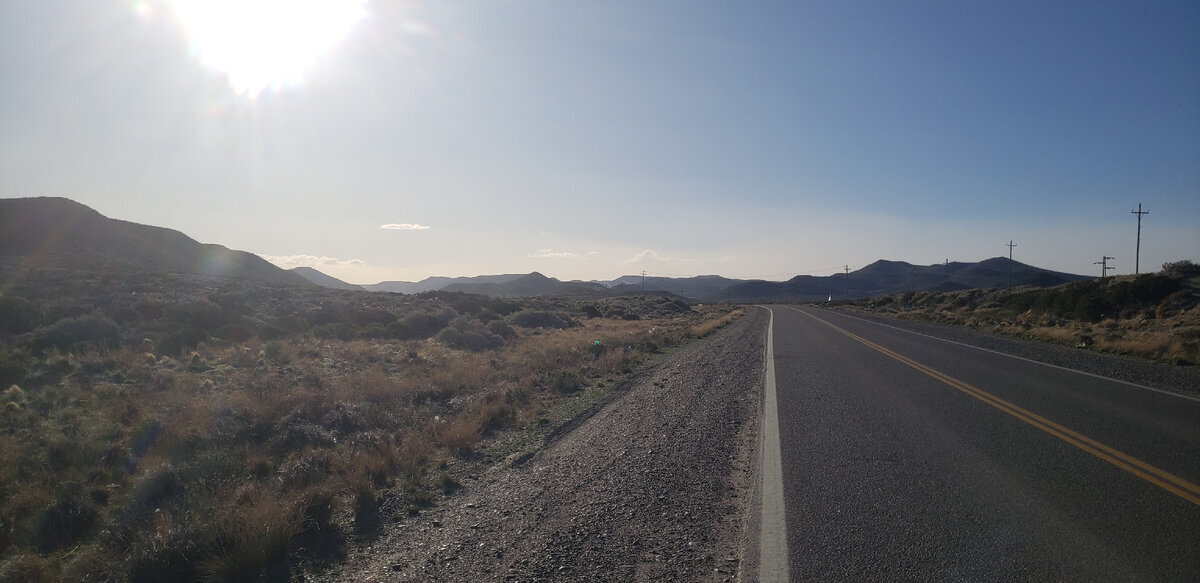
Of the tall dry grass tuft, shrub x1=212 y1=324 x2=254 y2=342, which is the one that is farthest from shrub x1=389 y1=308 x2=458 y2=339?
the tall dry grass tuft

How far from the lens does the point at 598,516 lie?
5203 mm

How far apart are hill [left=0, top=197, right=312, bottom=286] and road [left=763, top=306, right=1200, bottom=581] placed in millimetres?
49809

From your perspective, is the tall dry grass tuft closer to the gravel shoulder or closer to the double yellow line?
the gravel shoulder

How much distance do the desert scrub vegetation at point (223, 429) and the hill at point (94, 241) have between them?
30.2 meters

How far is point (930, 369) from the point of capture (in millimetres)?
13484

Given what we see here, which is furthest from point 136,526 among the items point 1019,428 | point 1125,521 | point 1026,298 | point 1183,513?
point 1026,298

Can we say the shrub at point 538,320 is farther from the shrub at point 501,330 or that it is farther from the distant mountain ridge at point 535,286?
the distant mountain ridge at point 535,286

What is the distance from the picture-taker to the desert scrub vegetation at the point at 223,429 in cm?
539

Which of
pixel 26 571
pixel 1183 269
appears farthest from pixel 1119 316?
pixel 26 571

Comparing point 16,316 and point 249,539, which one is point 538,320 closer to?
point 16,316

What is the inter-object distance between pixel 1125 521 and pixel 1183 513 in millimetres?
567

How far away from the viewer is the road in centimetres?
395

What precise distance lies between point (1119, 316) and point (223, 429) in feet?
118

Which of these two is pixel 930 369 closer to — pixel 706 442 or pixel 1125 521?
pixel 706 442
